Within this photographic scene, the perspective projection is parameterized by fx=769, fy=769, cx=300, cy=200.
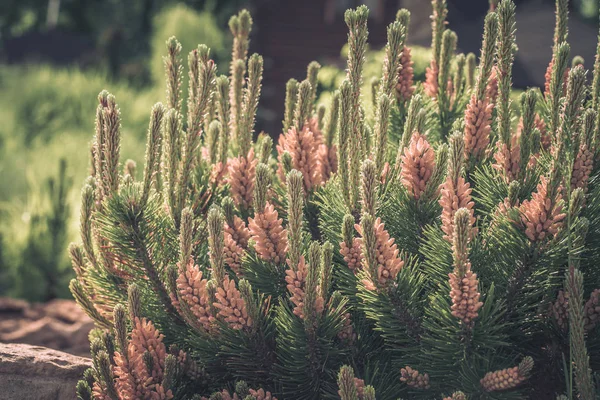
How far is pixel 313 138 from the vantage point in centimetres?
243

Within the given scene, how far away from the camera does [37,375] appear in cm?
233

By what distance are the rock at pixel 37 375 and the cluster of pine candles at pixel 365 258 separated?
0.22 metres

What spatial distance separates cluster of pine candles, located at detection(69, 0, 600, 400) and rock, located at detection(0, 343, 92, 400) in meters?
0.22

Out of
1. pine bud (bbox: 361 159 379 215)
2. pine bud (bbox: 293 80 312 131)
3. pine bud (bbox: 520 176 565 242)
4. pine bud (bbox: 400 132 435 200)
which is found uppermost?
pine bud (bbox: 293 80 312 131)

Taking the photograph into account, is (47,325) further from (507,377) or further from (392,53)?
(507,377)

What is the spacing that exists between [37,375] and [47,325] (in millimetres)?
2504

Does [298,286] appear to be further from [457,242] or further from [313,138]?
[313,138]

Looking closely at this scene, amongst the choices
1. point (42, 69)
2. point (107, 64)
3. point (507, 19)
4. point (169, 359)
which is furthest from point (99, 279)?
point (107, 64)

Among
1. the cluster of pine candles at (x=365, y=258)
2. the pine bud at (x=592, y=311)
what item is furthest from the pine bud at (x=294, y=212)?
the pine bud at (x=592, y=311)

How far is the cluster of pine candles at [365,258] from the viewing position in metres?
1.79

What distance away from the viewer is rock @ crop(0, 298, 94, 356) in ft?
14.1

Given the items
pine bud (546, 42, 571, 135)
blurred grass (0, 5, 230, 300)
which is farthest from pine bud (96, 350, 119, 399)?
blurred grass (0, 5, 230, 300)

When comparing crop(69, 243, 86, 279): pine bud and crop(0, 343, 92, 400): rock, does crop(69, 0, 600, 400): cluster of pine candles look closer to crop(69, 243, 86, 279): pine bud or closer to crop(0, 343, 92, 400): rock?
crop(69, 243, 86, 279): pine bud

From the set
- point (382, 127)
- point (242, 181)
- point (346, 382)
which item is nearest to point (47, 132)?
point (242, 181)
